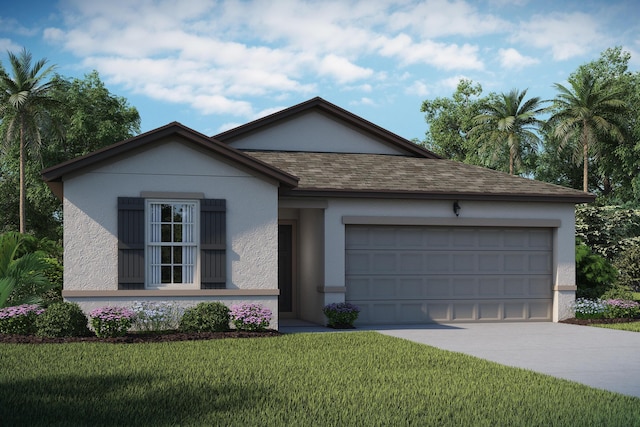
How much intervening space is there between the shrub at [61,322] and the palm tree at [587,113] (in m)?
36.7

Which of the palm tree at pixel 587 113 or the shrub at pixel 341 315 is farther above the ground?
the palm tree at pixel 587 113

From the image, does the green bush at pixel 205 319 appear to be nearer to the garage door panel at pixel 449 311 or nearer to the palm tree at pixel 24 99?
the garage door panel at pixel 449 311

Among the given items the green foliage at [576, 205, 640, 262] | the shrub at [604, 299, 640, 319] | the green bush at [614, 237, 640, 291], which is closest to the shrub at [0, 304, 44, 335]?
the shrub at [604, 299, 640, 319]

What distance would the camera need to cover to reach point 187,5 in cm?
2912

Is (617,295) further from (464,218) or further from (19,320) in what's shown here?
(19,320)

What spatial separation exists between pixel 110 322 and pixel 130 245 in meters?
1.67

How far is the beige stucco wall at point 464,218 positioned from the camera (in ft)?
59.3

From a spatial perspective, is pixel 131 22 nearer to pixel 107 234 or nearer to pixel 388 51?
pixel 388 51

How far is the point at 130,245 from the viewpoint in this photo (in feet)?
51.1

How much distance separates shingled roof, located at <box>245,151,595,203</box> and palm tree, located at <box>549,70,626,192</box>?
27.4 m

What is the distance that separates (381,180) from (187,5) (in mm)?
13922

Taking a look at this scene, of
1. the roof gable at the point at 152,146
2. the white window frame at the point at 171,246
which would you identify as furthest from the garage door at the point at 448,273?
the white window frame at the point at 171,246

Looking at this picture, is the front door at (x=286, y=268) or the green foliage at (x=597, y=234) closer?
the front door at (x=286, y=268)

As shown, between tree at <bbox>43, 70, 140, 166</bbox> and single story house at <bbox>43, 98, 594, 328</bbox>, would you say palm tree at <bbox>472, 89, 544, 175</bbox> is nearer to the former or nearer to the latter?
tree at <bbox>43, 70, 140, 166</bbox>
